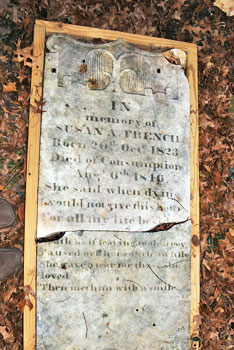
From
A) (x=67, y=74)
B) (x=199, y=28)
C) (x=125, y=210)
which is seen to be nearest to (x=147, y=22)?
(x=199, y=28)

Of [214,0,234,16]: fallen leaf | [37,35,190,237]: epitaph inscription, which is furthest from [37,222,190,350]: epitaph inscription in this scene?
[214,0,234,16]: fallen leaf

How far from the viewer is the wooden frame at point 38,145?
311cm

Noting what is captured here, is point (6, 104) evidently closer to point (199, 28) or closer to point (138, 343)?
point (199, 28)

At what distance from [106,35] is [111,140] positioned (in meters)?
0.91

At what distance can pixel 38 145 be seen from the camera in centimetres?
322

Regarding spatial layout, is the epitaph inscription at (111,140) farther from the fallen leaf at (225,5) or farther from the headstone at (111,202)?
the fallen leaf at (225,5)

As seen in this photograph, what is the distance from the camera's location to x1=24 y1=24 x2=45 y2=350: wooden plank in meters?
3.07

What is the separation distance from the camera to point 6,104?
3.30 meters

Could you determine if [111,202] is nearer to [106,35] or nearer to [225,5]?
[106,35]

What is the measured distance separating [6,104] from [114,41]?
103 cm

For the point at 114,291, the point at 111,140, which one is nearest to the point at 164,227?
the point at 114,291

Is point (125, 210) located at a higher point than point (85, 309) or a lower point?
higher

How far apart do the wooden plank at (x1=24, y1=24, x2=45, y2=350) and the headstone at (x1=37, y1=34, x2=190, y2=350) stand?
50mm

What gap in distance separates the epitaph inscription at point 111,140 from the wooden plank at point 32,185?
0.16 feet
